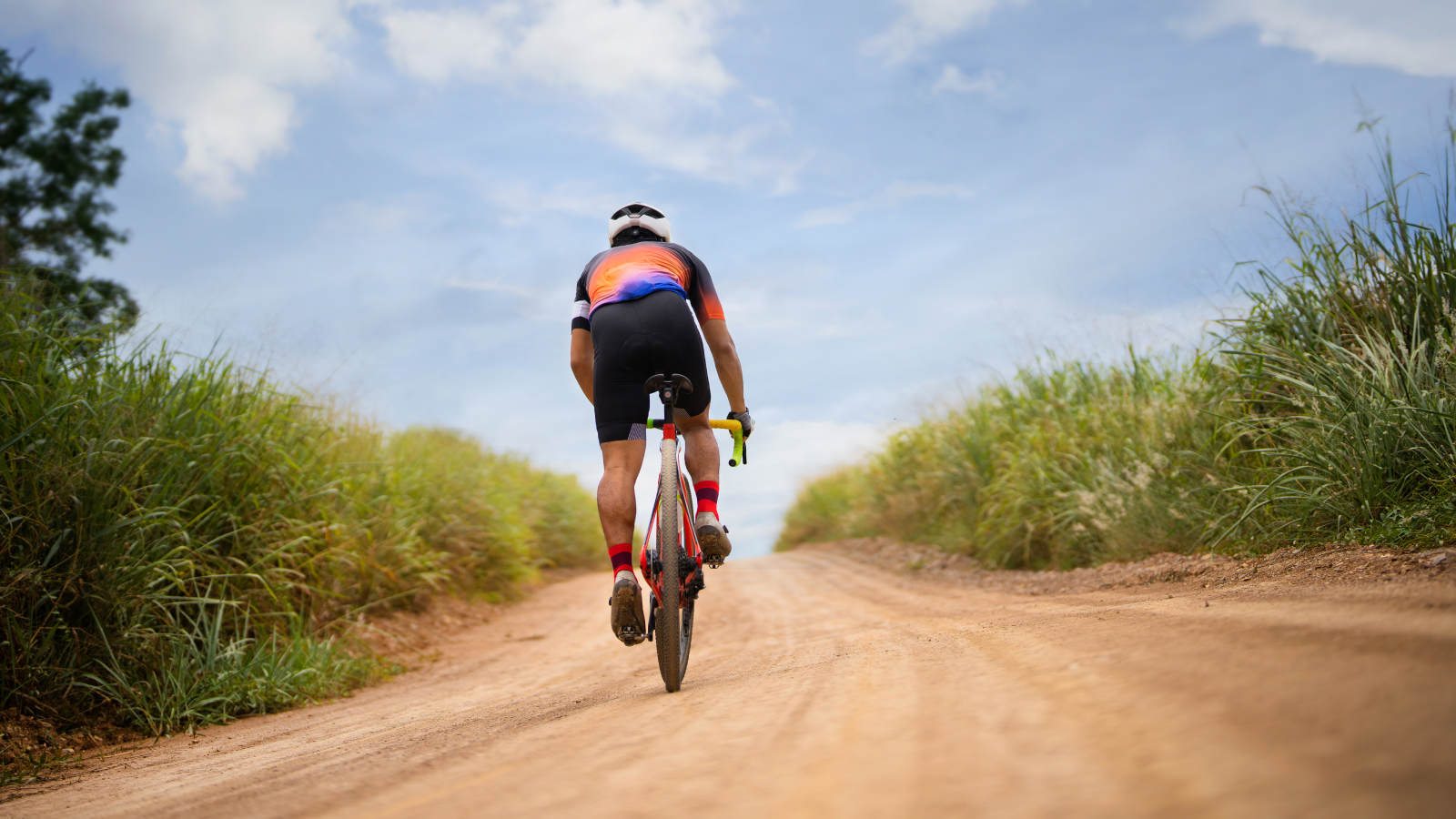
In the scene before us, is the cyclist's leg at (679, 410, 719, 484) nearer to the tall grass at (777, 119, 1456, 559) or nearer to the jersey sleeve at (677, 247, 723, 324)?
the jersey sleeve at (677, 247, 723, 324)

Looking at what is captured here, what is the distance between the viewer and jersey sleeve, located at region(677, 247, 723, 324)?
10.1 feet

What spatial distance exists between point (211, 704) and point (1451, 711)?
14.6ft

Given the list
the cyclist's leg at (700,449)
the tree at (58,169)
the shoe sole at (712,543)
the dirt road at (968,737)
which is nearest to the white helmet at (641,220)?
the cyclist's leg at (700,449)

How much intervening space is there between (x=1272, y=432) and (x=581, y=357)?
10.8 ft

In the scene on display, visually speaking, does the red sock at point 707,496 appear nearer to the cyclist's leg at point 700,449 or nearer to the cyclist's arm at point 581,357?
the cyclist's leg at point 700,449

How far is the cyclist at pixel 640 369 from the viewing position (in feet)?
8.85

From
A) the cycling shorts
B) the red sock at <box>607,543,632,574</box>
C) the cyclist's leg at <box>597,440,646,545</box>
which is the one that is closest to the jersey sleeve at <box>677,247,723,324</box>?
the cycling shorts

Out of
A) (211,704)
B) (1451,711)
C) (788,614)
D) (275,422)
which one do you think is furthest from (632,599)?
(275,422)

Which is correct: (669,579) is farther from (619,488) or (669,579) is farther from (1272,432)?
(1272,432)

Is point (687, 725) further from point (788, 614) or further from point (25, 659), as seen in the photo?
point (788, 614)

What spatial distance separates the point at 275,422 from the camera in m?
5.13

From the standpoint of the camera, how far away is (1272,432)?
12.3 ft

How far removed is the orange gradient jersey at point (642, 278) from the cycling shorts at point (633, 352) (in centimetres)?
5

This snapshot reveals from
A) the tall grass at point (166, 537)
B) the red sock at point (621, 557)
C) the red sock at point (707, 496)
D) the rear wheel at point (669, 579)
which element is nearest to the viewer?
the rear wheel at point (669, 579)
